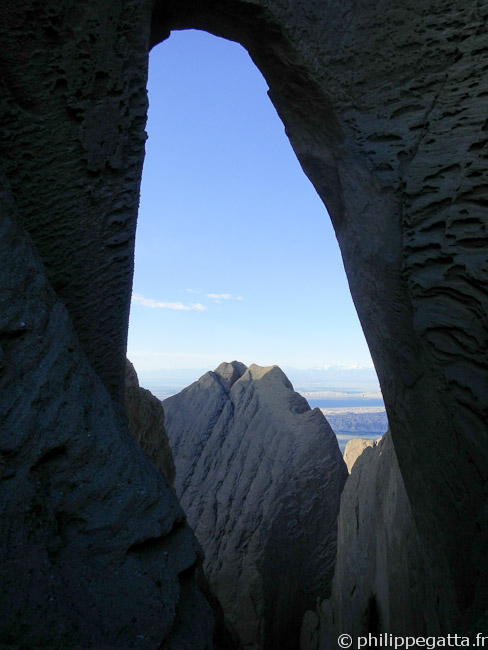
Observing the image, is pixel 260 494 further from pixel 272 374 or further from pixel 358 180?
pixel 358 180

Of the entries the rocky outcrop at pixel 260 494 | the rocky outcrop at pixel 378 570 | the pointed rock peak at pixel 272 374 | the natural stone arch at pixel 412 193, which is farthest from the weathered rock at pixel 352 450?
the natural stone arch at pixel 412 193

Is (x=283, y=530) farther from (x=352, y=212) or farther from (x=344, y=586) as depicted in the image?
(x=352, y=212)

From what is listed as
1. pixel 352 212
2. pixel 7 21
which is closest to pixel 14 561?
pixel 7 21

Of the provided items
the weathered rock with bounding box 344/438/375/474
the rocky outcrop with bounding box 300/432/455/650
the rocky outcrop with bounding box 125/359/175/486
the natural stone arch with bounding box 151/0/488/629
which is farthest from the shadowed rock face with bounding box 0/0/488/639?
the weathered rock with bounding box 344/438/375/474

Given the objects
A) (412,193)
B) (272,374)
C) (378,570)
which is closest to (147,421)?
(378,570)

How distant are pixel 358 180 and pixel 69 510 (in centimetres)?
232

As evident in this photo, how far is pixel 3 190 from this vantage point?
1922 mm

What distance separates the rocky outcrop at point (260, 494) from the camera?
6816mm

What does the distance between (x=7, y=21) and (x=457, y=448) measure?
2.97m

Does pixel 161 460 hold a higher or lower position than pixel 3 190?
lower

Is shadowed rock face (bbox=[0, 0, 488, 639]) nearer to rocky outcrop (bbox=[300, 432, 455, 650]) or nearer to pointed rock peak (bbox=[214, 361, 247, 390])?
rocky outcrop (bbox=[300, 432, 455, 650])

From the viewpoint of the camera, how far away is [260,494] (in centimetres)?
771

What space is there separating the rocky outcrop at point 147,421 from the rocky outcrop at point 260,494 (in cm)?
268

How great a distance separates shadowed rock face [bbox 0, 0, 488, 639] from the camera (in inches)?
91.3
